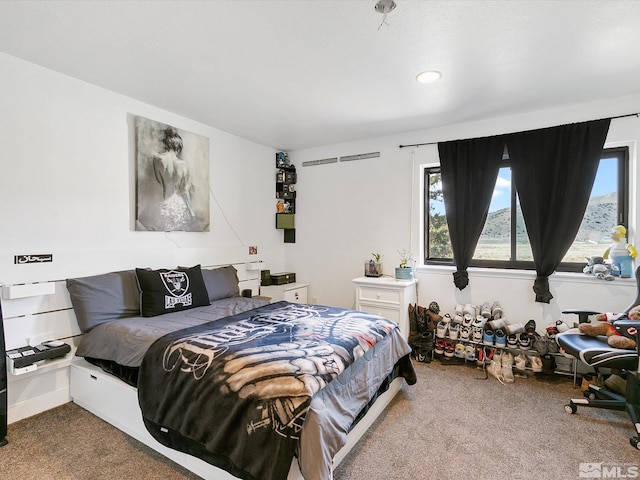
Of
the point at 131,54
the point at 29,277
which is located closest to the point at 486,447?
the point at 29,277

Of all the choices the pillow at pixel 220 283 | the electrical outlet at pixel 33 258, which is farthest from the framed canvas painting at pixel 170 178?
the electrical outlet at pixel 33 258

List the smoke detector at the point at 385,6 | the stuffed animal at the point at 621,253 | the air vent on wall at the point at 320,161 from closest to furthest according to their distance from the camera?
the smoke detector at the point at 385,6
the stuffed animal at the point at 621,253
the air vent on wall at the point at 320,161

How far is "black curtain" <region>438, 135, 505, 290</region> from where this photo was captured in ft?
10.8

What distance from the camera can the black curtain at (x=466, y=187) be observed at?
3.28 metres

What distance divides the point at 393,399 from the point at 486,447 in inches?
28.4

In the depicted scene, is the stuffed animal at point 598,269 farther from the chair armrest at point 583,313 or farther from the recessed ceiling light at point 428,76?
the recessed ceiling light at point 428,76

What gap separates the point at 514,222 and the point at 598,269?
797 millimetres

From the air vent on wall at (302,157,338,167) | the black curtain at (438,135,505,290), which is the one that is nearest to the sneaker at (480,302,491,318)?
the black curtain at (438,135,505,290)

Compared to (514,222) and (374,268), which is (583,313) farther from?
(374,268)

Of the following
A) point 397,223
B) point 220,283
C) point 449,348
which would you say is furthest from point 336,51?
point 449,348

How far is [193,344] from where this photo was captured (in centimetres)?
184

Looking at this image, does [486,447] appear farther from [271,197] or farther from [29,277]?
[271,197]

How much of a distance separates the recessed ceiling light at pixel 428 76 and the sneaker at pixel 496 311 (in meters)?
2.21

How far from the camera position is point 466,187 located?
11.1 feet
